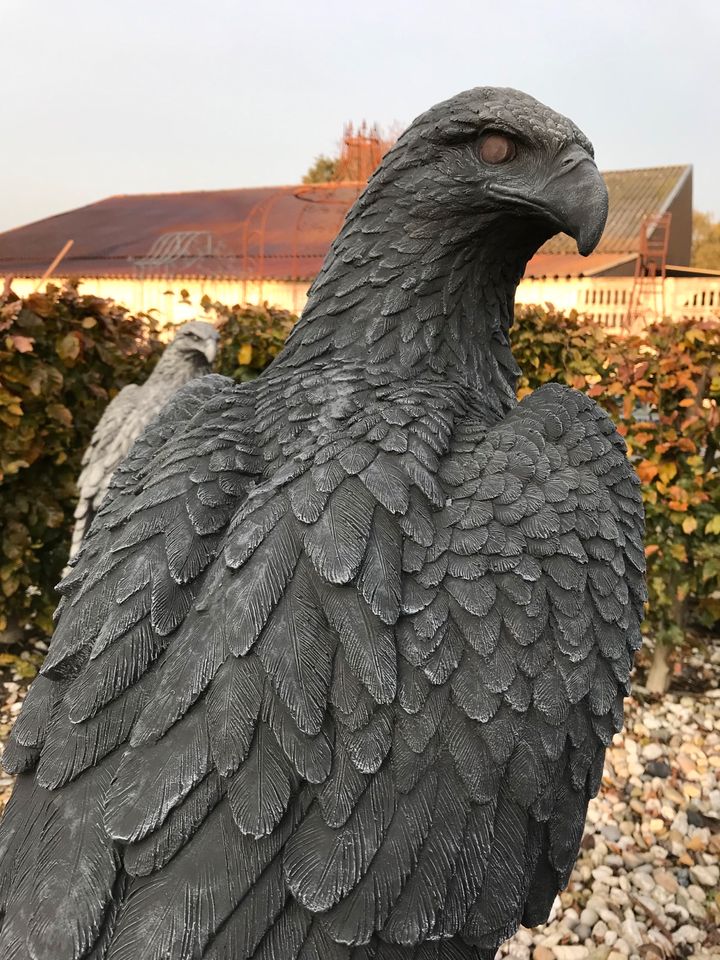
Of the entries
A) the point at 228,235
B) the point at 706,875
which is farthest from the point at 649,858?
the point at 228,235

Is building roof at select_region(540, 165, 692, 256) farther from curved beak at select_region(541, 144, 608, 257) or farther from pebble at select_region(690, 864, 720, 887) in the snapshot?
curved beak at select_region(541, 144, 608, 257)

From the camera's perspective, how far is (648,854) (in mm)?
3516

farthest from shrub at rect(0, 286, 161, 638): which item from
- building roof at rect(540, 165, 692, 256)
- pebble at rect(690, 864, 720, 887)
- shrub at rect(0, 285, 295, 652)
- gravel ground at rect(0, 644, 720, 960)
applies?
building roof at rect(540, 165, 692, 256)

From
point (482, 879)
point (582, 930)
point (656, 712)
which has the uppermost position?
point (482, 879)

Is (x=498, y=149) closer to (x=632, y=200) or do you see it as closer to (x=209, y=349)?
(x=209, y=349)

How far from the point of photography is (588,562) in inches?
60.9

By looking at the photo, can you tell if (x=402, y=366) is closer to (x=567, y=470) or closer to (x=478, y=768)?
(x=567, y=470)

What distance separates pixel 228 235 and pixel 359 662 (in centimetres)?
1881

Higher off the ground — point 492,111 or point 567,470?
point 492,111

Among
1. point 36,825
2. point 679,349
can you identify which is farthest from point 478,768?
point 679,349

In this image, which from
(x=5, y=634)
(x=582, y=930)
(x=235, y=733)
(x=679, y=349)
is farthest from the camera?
(x=5, y=634)

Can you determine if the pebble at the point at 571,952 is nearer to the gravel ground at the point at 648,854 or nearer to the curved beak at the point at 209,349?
the gravel ground at the point at 648,854

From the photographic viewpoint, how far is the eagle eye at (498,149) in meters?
1.75

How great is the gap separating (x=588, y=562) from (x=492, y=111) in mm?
1068
